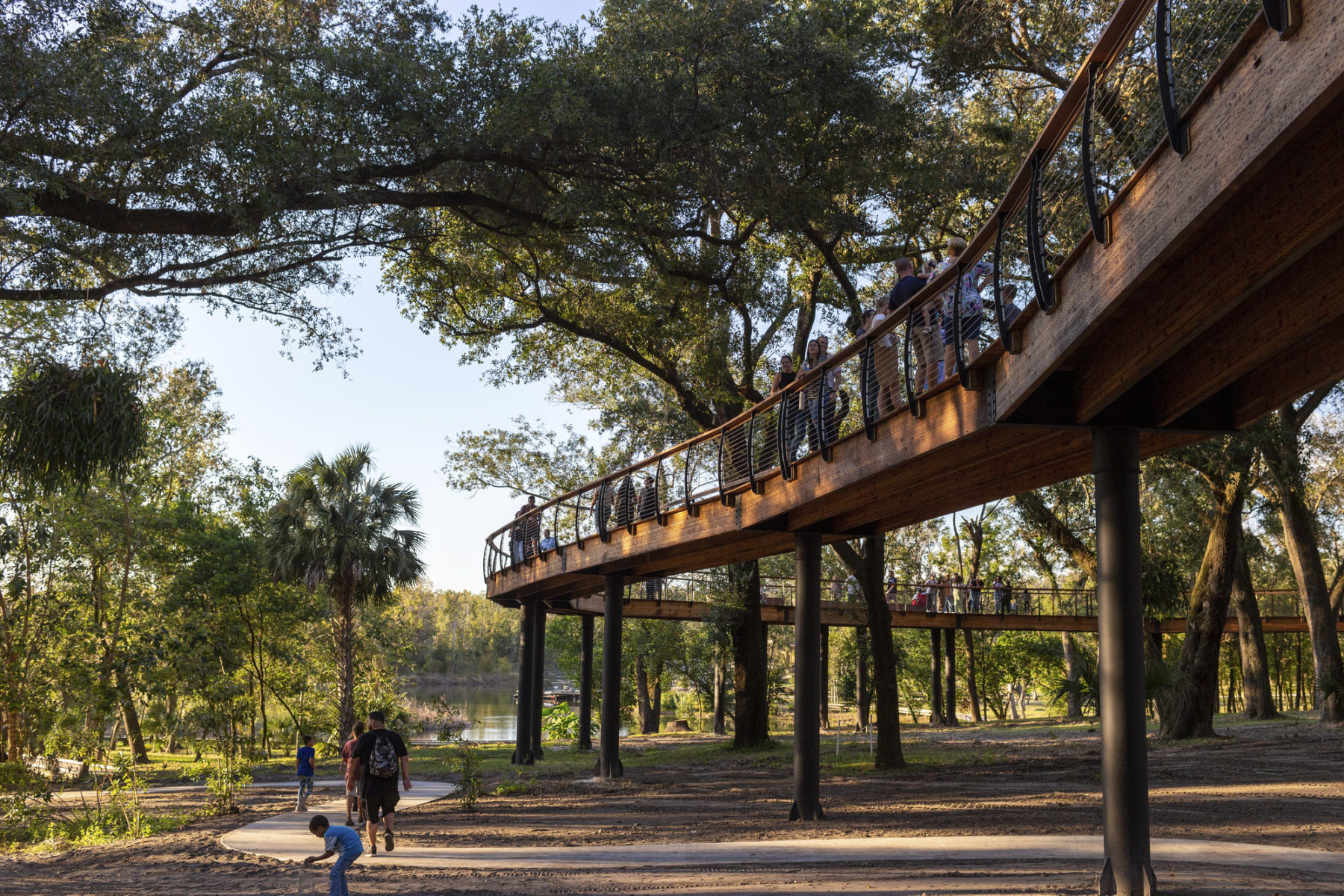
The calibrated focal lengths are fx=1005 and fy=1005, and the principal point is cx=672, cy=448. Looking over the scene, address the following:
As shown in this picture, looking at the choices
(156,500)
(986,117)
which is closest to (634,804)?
(986,117)

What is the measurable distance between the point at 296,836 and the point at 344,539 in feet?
49.0

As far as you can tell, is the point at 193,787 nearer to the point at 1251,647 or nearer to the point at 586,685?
the point at 586,685

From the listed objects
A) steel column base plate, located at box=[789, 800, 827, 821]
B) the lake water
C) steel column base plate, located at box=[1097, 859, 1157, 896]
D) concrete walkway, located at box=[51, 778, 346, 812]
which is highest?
steel column base plate, located at box=[1097, 859, 1157, 896]

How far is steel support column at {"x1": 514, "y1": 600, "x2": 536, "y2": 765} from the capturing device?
2381cm

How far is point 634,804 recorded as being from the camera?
1452cm

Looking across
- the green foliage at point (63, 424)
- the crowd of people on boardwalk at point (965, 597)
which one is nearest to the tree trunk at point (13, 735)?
the green foliage at point (63, 424)

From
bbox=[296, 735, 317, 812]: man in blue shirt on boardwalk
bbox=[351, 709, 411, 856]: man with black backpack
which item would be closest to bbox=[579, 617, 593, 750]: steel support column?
bbox=[296, 735, 317, 812]: man in blue shirt on boardwalk

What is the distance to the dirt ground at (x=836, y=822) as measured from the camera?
8109mm

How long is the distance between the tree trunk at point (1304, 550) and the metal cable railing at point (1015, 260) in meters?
5.35

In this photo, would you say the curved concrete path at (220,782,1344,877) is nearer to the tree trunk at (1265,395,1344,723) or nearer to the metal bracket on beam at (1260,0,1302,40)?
the metal bracket on beam at (1260,0,1302,40)

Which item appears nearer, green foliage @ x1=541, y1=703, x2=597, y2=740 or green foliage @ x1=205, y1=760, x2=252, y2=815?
green foliage @ x1=205, y1=760, x2=252, y2=815

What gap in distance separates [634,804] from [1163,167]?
11709 millimetres

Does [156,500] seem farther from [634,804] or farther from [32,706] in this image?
[634,804]

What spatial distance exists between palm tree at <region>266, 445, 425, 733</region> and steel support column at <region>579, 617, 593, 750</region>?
200 inches
